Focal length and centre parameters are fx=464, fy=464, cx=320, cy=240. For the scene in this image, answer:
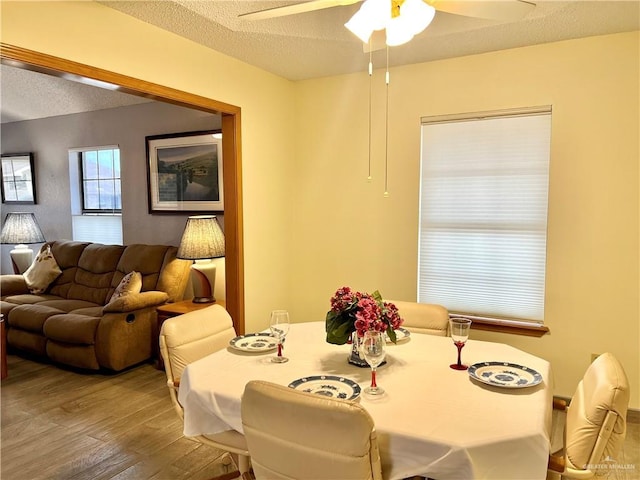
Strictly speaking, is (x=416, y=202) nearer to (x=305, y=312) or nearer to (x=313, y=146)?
(x=313, y=146)

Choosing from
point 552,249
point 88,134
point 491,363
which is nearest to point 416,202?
point 552,249

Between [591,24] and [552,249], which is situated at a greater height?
[591,24]

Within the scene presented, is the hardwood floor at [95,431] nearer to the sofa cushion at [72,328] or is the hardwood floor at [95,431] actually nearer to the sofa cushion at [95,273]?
the sofa cushion at [72,328]

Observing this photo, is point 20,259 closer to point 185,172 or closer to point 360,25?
point 185,172

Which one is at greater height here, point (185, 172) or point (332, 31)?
point (332, 31)

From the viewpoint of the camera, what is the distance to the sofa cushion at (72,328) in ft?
12.1

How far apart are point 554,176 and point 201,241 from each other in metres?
2.68

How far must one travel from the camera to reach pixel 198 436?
1905 millimetres

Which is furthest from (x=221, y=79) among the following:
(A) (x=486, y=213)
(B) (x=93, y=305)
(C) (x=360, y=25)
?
(B) (x=93, y=305)

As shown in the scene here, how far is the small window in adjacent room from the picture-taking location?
5043mm

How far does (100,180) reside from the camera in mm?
5156

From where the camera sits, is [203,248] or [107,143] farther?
[107,143]

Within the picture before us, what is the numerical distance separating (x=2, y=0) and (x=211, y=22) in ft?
3.36

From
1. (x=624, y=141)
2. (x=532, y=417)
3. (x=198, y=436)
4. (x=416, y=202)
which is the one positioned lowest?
(x=198, y=436)
